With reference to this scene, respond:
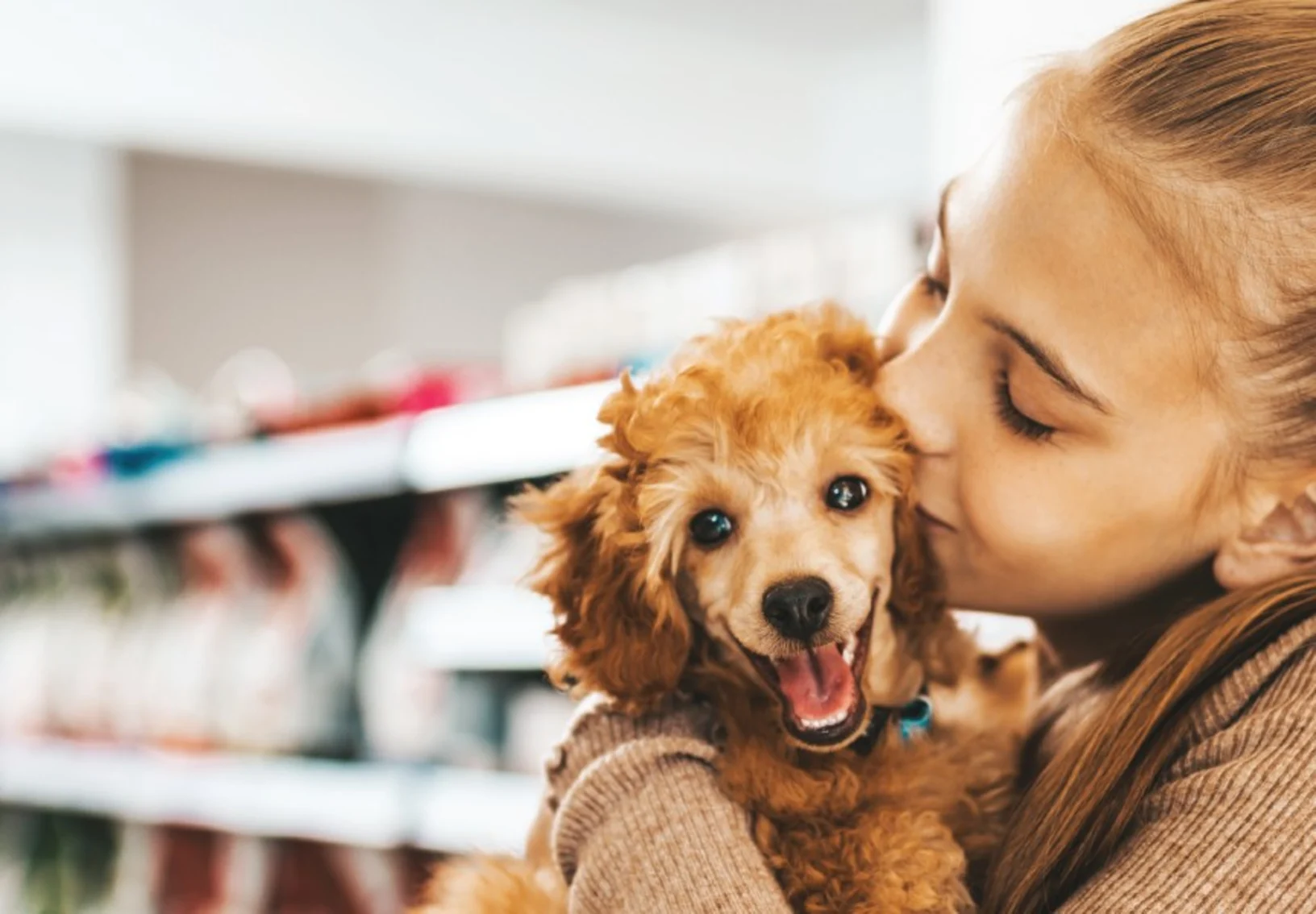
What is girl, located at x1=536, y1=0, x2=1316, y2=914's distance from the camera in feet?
2.98

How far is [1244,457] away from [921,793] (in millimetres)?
324

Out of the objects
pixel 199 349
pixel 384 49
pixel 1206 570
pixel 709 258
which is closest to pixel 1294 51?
pixel 1206 570

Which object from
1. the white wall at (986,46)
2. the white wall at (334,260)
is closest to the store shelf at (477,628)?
the white wall at (986,46)

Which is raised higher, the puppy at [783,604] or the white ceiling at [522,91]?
the white ceiling at [522,91]

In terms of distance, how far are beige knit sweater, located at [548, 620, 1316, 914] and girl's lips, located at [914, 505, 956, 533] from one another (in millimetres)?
223

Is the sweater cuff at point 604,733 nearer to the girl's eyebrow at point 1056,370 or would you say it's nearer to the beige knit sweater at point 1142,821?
the beige knit sweater at point 1142,821

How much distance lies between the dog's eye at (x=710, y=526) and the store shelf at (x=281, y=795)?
1.44 meters

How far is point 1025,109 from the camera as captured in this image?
3.25ft

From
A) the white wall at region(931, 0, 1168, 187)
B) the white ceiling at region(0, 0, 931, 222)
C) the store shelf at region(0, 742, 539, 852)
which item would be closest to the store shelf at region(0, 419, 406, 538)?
the store shelf at region(0, 742, 539, 852)

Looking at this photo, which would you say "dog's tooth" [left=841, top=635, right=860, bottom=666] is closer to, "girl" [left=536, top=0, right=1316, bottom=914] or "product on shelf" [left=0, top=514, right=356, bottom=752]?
"girl" [left=536, top=0, right=1316, bottom=914]

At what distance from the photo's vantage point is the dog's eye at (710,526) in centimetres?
108

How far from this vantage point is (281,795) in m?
3.16

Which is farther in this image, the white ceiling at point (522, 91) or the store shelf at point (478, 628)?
the white ceiling at point (522, 91)

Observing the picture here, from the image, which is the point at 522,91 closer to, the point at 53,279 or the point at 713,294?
the point at 53,279
